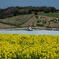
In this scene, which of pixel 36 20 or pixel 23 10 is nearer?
pixel 36 20

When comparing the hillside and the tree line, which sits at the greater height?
the tree line

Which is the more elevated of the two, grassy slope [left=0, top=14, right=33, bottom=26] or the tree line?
the tree line

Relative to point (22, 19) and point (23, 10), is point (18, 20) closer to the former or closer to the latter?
point (22, 19)

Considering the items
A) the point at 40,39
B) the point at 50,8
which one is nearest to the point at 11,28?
→ the point at 50,8

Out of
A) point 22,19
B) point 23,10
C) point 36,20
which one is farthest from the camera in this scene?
point 23,10

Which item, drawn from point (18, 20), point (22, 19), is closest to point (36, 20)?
point (22, 19)

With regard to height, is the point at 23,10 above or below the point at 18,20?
above

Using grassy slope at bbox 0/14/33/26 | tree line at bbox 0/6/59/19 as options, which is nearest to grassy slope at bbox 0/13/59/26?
grassy slope at bbox 0/14/33/26

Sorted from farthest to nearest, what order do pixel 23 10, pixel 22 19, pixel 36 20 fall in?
pixel 23 10, pixel 36 20, pixel 22 19

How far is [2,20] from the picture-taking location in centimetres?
1602

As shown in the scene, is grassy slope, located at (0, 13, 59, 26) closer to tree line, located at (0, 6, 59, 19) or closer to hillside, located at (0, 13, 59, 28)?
hillside, located at (0, 13, 59, 28)

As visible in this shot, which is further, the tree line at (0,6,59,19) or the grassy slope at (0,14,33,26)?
the tree line at (0,6,59,19)

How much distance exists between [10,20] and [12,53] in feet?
31.4

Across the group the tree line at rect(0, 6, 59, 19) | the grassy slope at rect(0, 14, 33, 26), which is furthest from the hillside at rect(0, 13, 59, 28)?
the tree line at rect(0, 6, 59, 19)
